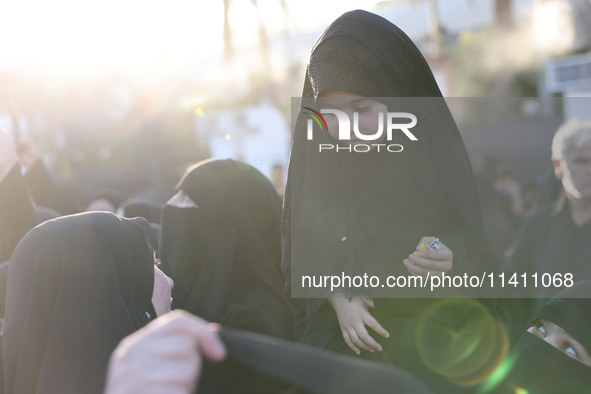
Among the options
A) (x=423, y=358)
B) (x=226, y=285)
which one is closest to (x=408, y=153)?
(x=423, y=358)

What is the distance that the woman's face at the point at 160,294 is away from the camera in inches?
86.6

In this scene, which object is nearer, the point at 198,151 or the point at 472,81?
the point at 198,151

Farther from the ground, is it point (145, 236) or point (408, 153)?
point (408, 153)

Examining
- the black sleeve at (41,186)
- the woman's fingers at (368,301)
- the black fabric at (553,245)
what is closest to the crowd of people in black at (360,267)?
the woman's fingers at (368,301)

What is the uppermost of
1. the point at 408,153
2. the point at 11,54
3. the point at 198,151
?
the point at 11,54

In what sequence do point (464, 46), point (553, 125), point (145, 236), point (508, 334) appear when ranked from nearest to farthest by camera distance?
point (508, 334)
point (145, 236)
point (553, 125)
point (464, 46)

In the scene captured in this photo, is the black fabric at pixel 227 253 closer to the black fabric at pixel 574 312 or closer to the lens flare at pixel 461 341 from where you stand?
the lens flare at pixel 461 341

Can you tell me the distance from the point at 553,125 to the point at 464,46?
5.50 meters

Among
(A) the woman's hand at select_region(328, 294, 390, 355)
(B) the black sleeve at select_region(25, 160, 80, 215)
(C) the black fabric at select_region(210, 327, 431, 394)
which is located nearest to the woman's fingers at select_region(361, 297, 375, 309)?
(A) the woman's hand at select_region(328, 294, 390, 355)

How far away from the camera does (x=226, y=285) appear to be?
3047 mm

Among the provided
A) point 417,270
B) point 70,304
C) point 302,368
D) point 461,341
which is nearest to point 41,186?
point 70,304

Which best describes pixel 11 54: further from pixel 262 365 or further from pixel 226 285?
pixel 262 365

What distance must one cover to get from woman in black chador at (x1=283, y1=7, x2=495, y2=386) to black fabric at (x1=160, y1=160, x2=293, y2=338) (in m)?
0.82

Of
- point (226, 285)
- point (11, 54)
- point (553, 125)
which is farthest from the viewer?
point (553, 125)
